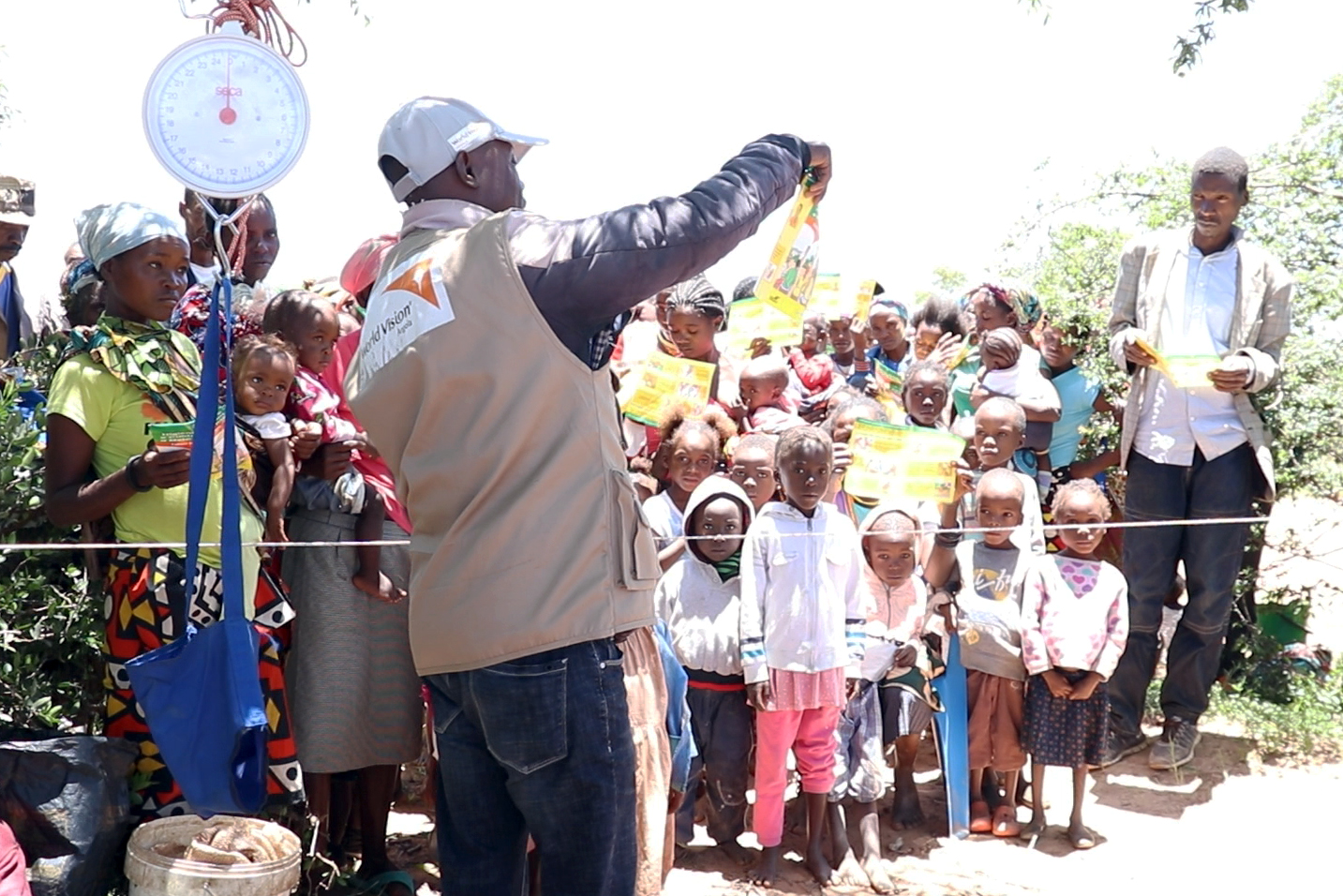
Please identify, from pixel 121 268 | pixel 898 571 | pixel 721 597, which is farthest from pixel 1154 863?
pixel 121 268

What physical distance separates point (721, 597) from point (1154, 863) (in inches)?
77.7

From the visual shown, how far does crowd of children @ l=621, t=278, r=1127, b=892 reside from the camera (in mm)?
4746

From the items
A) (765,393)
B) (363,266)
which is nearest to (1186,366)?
(765,393)

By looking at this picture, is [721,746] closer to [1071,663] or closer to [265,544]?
[1071,663]

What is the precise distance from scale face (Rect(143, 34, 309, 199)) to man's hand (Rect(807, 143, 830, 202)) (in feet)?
4.19

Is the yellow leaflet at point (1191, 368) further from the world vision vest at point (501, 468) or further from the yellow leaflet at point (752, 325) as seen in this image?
the world vision vest at point (501, 468)

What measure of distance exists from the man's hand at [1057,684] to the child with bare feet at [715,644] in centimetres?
121

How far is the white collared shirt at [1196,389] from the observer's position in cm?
584

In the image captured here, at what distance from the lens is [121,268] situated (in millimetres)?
3709

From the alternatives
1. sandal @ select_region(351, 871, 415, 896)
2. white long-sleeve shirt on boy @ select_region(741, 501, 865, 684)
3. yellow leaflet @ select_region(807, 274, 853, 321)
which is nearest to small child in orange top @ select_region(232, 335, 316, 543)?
sandal @ select_region(351, 871, 415, 896)

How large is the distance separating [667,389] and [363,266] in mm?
1398

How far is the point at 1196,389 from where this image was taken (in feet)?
19.3

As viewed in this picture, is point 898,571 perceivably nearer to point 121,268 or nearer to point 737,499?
point 737,499

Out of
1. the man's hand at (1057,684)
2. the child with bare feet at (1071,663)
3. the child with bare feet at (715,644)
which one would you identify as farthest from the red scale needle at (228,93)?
the man's hand at (1057,684)
